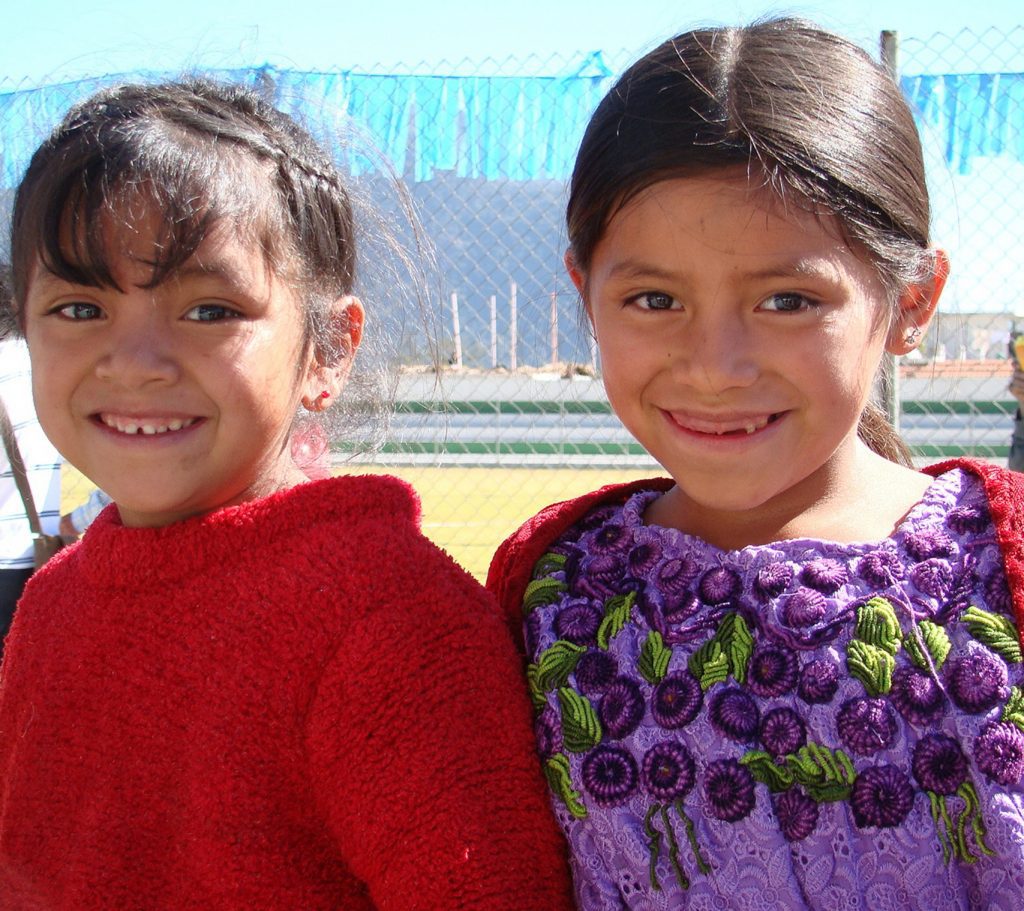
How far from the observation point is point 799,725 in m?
1.29

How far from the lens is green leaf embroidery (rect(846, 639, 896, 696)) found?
4.17 feet

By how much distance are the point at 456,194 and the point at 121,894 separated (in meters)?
5.31

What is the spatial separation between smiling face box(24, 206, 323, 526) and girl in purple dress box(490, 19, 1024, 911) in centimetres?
45

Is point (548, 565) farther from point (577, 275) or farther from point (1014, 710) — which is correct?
point (1014, 710)

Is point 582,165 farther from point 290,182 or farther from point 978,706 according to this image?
point 978,706

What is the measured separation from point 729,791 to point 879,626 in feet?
0.87

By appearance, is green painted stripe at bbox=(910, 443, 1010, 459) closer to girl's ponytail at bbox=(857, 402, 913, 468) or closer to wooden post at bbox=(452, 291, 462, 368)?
wooden post at bbox=(452, 291, 462, 368)

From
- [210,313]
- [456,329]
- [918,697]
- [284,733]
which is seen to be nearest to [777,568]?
[918,697]

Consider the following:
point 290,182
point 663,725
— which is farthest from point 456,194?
point 663,725

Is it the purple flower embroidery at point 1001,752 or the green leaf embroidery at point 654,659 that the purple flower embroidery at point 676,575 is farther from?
the purple flower embroidery at point 1001,752

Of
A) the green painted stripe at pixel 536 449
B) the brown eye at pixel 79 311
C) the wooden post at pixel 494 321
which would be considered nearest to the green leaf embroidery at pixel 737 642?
the brown eye at pixel 79 311

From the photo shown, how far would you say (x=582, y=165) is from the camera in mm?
1519

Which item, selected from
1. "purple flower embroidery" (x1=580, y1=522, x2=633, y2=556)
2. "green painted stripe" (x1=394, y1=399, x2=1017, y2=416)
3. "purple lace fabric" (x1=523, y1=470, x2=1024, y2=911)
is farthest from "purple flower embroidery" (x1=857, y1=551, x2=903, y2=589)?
"green painted stripe" (x1=394, y1=399, x2=1017, y2=416)

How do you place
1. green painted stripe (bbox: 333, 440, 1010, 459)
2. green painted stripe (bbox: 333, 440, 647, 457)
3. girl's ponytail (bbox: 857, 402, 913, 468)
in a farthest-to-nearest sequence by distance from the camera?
green painted stripe (bbox: 333, 440, 647, 457) → green painted stripe (bbox: 333, 440, 1010, 459) → girl's ponytail (bbox: 857, 402, 913, 468)
